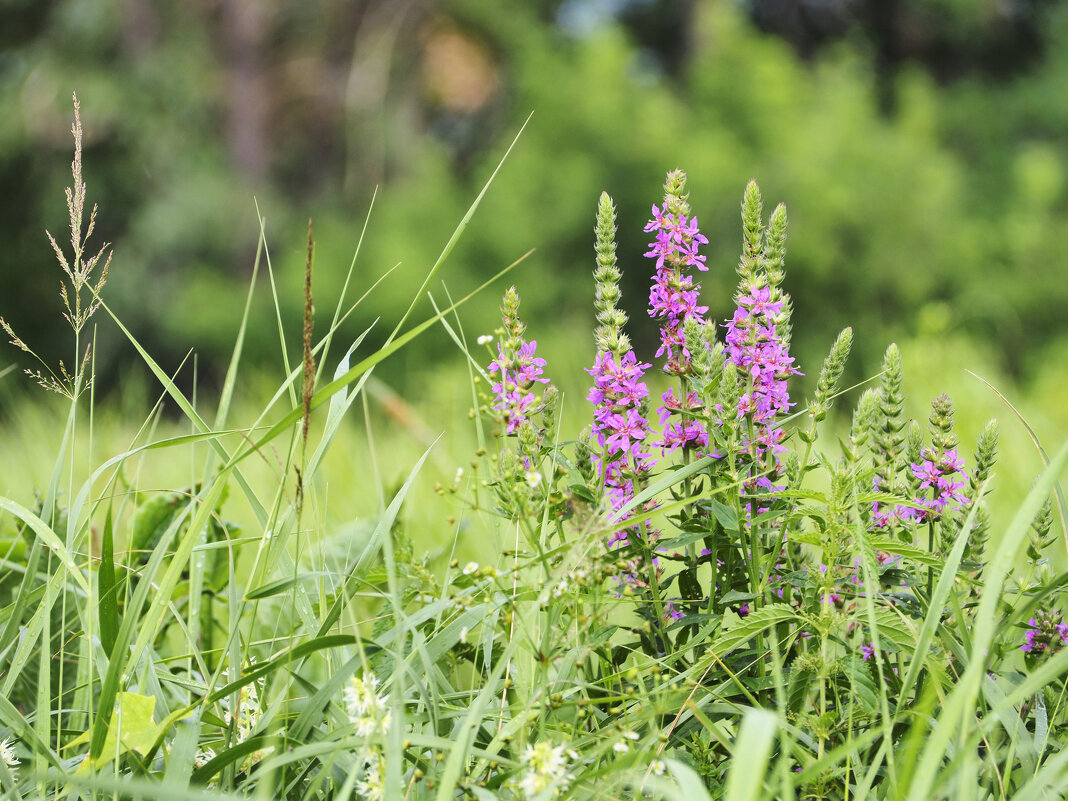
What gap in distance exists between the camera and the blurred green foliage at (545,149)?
5324 millimetres

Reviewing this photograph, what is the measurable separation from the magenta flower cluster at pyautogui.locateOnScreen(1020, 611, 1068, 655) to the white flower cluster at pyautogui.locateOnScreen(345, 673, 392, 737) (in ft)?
2.05

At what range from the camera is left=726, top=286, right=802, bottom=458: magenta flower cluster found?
2.88ft

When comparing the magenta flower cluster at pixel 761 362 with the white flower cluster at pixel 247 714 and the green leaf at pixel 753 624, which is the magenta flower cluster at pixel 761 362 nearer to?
the green leaf at pixel 753 624

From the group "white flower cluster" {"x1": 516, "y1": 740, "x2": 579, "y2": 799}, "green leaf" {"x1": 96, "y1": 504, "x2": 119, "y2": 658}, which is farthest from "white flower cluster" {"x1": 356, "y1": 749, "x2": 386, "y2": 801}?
Answer: "green leaf" {"x1": 96, "y1": 504, "x2": 119, "y2": 658}

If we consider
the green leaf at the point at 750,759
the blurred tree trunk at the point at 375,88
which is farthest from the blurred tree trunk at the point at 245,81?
the green leaf at the point at 750,759

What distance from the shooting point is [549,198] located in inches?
219

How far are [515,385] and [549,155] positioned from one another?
5.15 meters

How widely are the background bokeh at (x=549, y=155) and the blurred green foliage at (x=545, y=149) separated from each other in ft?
0.08

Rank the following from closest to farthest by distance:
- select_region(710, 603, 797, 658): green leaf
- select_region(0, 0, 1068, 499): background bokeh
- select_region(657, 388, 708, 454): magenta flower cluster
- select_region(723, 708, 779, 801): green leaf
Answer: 1. select_region(723, 708, 779, 801): green leaf
2. select_region(710, 603, 797, 658): green leaf
3. select_region(657, 388, 708, 454): magenta flower cluster
4. select_region(0, 0, 1068, 499): background bokeh

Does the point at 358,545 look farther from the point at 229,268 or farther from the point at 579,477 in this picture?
the point at 229,268

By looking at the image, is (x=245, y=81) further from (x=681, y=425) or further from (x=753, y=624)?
(x=753, y=624)

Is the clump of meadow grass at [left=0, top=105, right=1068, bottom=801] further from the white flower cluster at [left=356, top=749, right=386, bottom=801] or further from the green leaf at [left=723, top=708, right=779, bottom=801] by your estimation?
the green leaf at [left=723, top=708, right=779, bottom=801]

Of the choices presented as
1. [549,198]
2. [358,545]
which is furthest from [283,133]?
[358,545]

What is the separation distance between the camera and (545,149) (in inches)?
228
